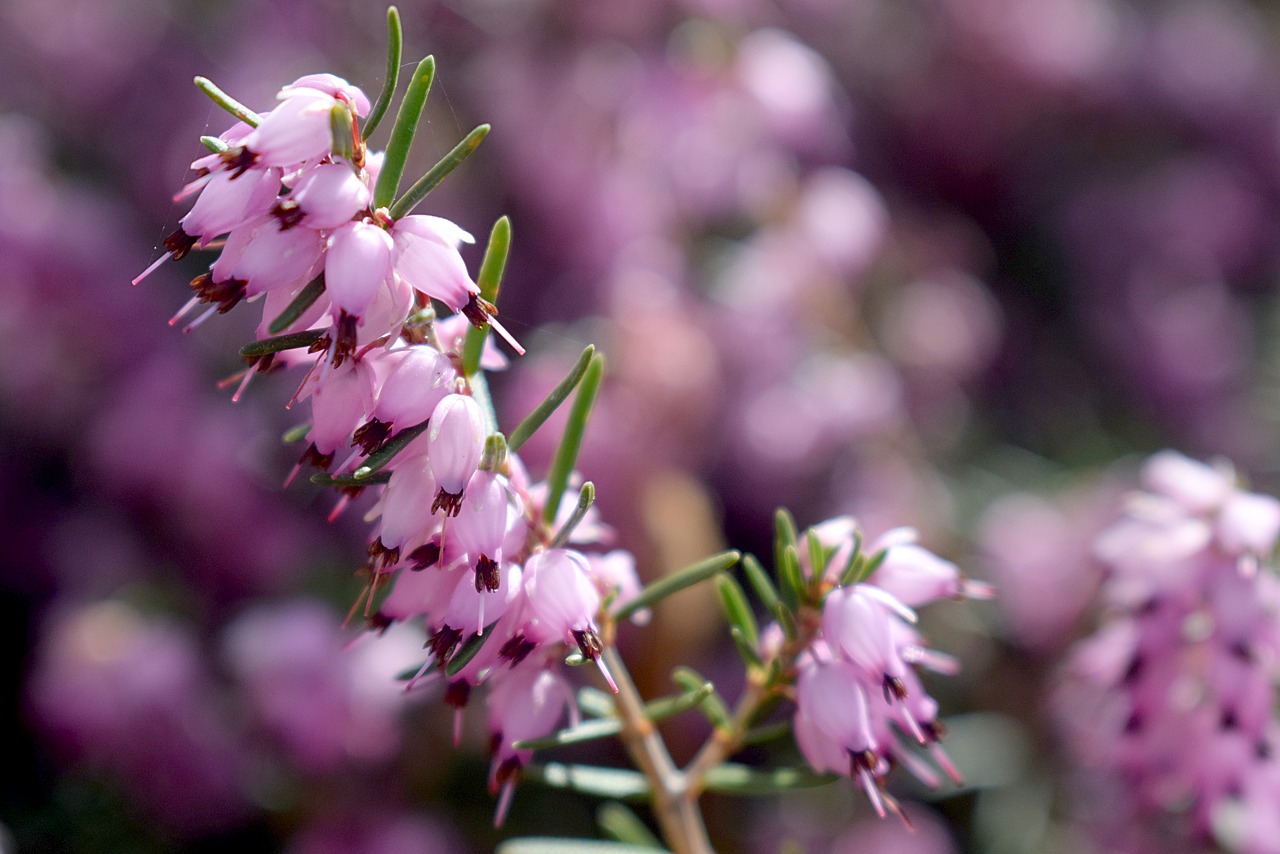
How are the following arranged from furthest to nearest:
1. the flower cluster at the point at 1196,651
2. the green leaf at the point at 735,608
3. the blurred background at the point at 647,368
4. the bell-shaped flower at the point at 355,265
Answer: the blurred background at the point at 647,368 → the flower cluster at the point at 1196,651 → the green leaf at the point at 735,608 → the bell-shaped flower at the point at 355,265

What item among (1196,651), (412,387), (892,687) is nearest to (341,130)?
(412,387)

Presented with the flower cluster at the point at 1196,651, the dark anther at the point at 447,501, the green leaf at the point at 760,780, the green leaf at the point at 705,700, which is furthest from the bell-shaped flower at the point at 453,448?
the flower cluster at the point at 1196,651

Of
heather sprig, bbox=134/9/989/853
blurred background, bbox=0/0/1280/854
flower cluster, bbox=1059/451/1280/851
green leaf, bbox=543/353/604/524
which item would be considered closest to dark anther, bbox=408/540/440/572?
heather sprig, bbox=134/9/989/853

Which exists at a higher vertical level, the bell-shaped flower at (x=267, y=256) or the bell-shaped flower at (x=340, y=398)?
the bell-shaped flower at (x=267, y=256)

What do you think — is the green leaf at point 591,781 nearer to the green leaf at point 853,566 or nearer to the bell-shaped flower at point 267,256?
the green leaf at point 853,566

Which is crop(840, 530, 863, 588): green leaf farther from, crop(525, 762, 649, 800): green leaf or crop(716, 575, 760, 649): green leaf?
crop(525, 762, 649, 800): green leaf

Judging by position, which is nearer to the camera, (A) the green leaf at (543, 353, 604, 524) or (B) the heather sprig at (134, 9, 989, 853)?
(B) the heather sprig at (134, 9, 989, 853)

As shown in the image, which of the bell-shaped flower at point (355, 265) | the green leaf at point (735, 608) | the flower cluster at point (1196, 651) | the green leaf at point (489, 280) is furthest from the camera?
the flower cluster at point (1196, 651)

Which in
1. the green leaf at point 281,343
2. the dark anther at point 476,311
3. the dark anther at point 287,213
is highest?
the dark anther at point 287,213
